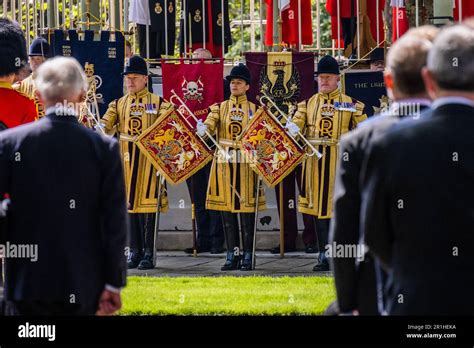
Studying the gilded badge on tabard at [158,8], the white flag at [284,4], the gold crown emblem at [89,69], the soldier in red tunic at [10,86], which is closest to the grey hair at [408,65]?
the soldier in red tunic at [10,86]

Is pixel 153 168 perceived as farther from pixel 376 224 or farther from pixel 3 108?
pixel 376 224

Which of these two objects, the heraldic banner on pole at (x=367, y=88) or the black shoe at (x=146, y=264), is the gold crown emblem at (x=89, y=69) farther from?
the heraldic banner on pole at (x=367, y=88)

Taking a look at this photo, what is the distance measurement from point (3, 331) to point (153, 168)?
6.65 metres

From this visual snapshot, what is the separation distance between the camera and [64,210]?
6680 millimetres

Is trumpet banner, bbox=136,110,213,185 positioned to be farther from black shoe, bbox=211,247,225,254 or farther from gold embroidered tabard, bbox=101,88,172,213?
black shoe, bbox=211,247,225,254

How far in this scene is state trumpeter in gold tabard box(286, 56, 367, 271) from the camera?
13430 millimetres

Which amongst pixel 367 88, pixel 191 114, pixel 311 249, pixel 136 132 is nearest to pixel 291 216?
pixel 311 249

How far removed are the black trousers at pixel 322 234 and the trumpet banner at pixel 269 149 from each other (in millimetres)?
566

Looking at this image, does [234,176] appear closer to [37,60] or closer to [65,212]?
[37,60]

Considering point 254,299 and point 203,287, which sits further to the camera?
point 203,287

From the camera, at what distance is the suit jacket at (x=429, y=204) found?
565 centimetres

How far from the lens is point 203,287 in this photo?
12.0 metres

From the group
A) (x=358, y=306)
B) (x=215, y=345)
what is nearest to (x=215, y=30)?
(x=215, y=345)

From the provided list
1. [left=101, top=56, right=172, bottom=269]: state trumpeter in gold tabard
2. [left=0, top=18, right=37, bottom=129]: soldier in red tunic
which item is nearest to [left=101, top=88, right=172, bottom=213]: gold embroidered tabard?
[left=101, top=56, right=172, bottom=269]: state trumpeter in gold tabard
